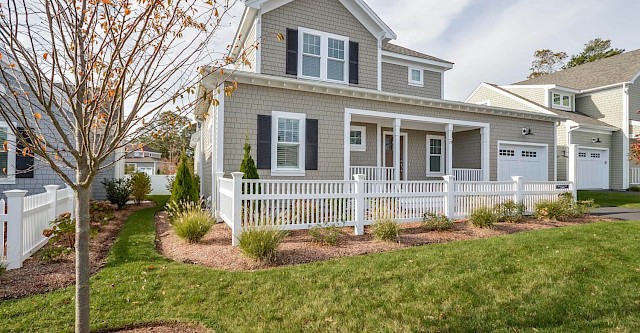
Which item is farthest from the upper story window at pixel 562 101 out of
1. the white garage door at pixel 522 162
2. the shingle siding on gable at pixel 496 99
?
the white garage door at pixel 522 162

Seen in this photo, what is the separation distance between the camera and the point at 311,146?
31.7 ft

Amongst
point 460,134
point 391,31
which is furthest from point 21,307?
point 460,134

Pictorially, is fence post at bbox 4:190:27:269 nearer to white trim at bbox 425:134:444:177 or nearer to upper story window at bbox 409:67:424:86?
white trim at bbox 425:134:444:177

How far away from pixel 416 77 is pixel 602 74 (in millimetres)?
15525

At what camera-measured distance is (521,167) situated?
13.5m

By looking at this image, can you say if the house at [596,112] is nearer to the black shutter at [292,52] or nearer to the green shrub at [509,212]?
the green shrub at [509,212]

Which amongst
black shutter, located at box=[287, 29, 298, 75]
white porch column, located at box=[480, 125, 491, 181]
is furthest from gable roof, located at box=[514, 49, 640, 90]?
black shutter, located at box=[287, 29, 298, 75]

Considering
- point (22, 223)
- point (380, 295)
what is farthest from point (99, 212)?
point (380, 295)

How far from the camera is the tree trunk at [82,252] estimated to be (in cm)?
252

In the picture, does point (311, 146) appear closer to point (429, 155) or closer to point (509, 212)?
point (509, 212)

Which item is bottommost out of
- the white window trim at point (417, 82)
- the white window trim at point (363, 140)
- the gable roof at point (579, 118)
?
the white window trim at point (363, 140)

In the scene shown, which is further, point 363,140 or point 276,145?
point 363,140

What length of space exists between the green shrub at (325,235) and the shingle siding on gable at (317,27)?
6245mm

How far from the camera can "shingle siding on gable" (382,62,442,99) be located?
13.8 metres
